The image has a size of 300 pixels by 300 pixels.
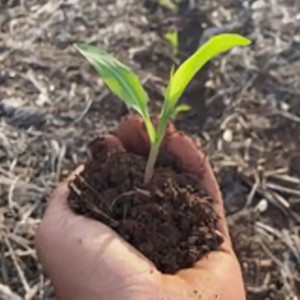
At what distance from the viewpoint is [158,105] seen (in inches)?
60.3

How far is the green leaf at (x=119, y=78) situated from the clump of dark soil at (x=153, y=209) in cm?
9

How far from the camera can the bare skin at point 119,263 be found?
996 mm

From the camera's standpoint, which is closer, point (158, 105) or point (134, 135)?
point (134, 135)

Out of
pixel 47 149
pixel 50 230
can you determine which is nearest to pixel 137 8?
pixel 47 149

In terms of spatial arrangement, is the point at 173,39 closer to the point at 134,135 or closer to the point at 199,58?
the point at 134,135

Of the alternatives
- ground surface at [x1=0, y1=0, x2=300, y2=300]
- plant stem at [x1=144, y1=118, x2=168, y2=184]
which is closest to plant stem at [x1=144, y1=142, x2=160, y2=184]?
plant stem at [x1=144, y1=118, x2=168, y2=184]

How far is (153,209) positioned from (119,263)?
0.34 ft

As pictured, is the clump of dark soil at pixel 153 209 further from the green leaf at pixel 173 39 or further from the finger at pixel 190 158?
the green leaf at pixel 173 39

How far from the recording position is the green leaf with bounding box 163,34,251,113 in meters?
1.00

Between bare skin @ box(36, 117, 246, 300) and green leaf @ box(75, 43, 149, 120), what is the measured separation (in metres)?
0.09

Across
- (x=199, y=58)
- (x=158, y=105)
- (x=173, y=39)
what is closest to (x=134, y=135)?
(x=199, y=58)

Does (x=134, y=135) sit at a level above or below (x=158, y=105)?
above

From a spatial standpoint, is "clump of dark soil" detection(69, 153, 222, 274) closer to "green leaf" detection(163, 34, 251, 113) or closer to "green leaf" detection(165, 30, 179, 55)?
"green leaf" detection(163, 34, 251, 113)

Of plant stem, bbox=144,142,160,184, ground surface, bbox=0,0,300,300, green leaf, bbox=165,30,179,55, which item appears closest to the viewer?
plant stem, bbox=144,142,160,184
